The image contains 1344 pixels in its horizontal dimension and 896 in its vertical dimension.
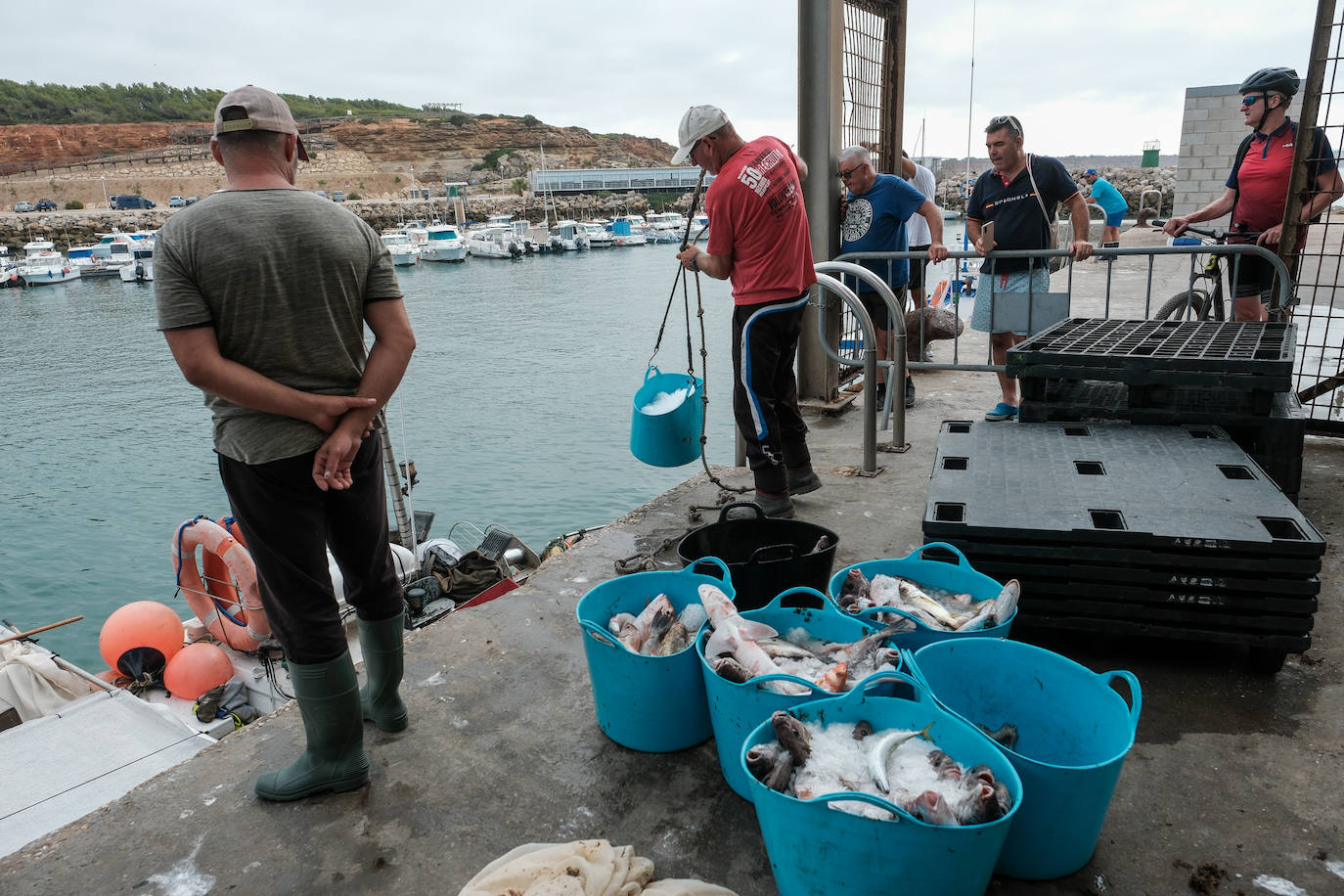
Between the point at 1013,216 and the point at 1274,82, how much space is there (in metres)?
1.48

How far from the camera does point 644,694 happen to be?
2.31m

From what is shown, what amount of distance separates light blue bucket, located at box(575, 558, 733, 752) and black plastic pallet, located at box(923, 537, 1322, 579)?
811mm

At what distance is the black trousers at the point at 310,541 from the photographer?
2.12 m

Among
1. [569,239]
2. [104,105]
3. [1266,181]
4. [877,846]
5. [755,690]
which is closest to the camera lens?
[877,846]

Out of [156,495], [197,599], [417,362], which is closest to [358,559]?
[197,599]

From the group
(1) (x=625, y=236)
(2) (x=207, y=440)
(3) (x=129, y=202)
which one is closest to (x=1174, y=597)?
(2) (x=207, y=440)

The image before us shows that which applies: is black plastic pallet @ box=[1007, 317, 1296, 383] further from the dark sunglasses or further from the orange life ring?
the orange life ring

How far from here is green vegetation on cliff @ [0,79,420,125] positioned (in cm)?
11019

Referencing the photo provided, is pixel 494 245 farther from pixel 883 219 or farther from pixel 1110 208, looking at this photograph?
pixel 883 219

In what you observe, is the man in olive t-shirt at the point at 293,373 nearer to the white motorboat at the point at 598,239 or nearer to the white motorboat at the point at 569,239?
the white motorboat at the point at 569,239

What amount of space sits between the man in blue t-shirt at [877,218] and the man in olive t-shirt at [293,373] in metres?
3.99

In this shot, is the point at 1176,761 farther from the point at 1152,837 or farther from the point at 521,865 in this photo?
the point at 521,865

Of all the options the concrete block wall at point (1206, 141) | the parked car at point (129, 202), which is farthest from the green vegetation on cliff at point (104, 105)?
the concrete block wall at point (1206, 141)

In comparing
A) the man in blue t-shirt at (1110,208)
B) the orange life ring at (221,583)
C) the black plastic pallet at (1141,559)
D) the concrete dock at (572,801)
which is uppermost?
the man in blue t-shirt at (1110,208)
